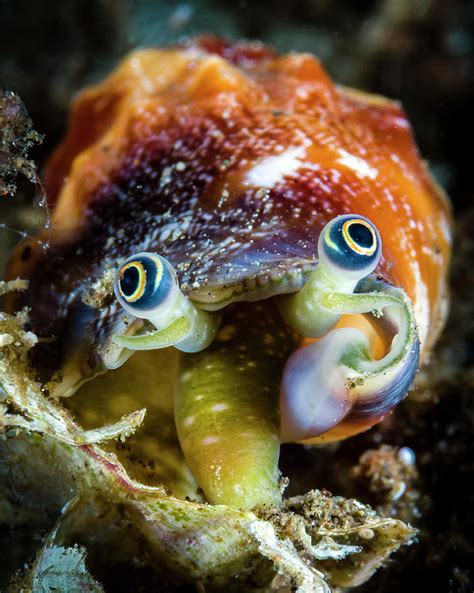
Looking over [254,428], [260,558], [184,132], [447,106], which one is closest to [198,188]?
[184,132]

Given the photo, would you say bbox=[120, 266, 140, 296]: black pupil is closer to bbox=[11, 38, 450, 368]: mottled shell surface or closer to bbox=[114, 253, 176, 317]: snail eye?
bbox=[114, 253, 176, 317]: snail eye

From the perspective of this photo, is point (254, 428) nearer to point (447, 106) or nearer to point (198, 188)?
point (198, 188)

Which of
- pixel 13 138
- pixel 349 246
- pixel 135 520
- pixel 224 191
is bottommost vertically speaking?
pixel 135 520

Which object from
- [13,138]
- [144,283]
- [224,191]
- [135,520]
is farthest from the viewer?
[224,191]

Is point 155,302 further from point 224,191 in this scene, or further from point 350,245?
point 224,191

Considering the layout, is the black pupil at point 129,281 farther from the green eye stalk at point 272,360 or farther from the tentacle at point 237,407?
the tentacle at point 237,407

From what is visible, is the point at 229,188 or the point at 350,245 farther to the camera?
the point at 229,188

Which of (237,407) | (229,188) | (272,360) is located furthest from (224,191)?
(237,407)

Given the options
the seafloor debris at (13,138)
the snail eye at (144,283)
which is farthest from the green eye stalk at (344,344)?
the seafloor debris at (13,138)
